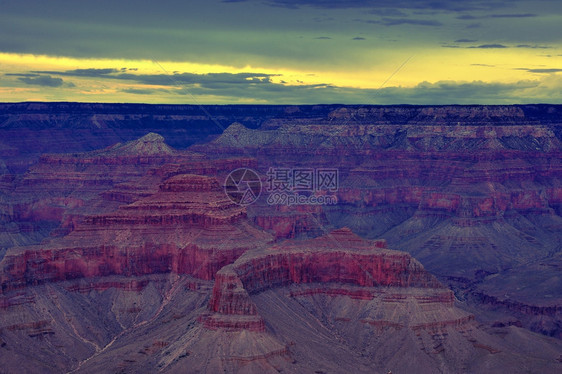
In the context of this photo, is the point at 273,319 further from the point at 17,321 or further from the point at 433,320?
the point at 17,321

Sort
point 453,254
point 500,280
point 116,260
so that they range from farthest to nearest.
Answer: point 453,254 < point 500,280 < point 116,260

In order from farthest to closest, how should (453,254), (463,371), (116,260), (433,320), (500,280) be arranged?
(453,254), (500,280), (116,260), (433,320), (463,371)

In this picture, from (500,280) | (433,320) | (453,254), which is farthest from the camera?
(453,254)

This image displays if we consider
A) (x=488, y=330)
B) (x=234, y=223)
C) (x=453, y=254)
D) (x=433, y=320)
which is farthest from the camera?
(x=453, y=254)

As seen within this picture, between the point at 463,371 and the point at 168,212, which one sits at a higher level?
the point at 168,212

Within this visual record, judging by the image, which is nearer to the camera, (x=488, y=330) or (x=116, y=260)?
(x=488, y=330)

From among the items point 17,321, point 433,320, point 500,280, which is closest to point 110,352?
point 17,321

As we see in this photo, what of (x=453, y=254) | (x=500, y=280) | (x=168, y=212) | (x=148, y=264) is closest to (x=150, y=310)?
(x=148, y=264)

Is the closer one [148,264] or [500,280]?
[148,264]

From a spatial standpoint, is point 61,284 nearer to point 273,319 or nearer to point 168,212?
point 168,212
